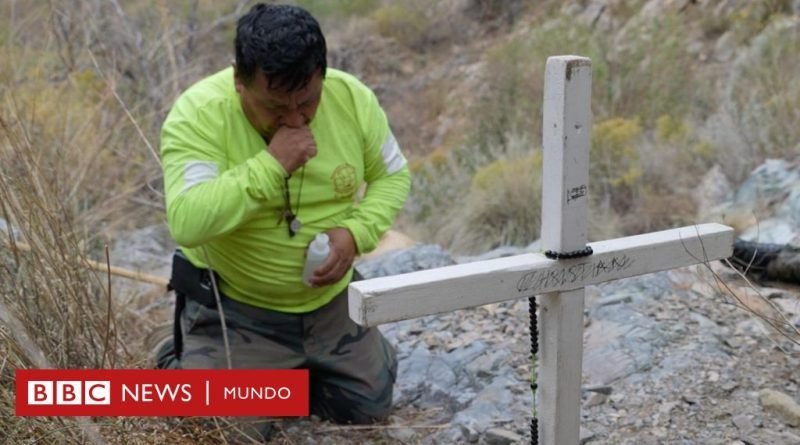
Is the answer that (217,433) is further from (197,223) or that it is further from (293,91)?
(293,91)

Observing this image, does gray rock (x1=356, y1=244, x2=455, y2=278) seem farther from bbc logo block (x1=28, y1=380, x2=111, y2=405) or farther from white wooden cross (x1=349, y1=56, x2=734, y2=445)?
white wooden cross (x1=349, y1=56, x2=734, y2=445)

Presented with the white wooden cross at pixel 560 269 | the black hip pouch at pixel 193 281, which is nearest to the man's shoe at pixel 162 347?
the black hip pouch at pixel 193 281

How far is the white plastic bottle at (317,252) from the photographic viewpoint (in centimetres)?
286

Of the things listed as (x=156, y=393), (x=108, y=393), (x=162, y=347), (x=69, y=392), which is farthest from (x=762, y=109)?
(x=69, y=392)

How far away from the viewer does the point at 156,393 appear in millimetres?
2539

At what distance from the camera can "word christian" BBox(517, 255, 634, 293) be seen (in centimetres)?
206

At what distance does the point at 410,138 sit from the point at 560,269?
940cm

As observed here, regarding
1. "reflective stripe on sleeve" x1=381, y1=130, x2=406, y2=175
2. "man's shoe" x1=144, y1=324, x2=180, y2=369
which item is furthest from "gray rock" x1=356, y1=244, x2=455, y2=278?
"reflective stripe on sleeve" x1=381, y1=130, x2=406, y2=175

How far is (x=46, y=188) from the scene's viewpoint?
3025mm

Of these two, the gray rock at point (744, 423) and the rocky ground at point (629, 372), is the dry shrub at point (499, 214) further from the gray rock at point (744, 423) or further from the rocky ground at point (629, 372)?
the gray rock at point (744, 423)

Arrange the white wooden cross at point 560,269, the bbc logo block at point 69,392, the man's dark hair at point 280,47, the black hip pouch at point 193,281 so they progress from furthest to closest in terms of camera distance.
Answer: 1. the black hip pouch at point 193,281
2. the man's dark hair at point 280,47
3. the bbc logo block at point 69,392
4. the white wooden cross at point 560,269

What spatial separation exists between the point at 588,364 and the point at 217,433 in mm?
1289

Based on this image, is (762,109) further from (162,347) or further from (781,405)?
(162,347)

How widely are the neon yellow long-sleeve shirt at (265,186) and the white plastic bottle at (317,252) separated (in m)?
0.05
